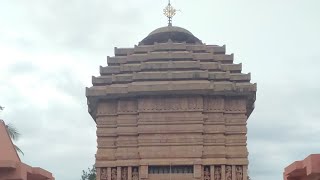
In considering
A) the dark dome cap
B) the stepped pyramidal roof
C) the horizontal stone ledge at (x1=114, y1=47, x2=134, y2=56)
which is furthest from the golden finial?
the horizontal stone ledge at (x1=114, y1=47, x2=134, y2=56)

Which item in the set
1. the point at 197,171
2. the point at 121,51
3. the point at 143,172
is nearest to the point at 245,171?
the point at 197,171

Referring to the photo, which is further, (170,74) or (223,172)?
(170,74)

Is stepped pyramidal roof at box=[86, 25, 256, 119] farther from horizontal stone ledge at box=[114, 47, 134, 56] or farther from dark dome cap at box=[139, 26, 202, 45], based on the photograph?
dark dome cap at box=[139, 26, 202, 45]

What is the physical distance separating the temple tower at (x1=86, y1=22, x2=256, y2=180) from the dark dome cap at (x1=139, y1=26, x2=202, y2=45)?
9.72 feet

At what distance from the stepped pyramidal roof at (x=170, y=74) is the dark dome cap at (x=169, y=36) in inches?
17.1

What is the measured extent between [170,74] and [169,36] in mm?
4276

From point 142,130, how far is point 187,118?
7.90ft

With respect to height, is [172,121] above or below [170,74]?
below

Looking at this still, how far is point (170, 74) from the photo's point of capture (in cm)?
3170

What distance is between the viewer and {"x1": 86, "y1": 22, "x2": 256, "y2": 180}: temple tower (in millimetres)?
30297

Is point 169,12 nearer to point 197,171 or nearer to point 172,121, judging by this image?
point 172,121

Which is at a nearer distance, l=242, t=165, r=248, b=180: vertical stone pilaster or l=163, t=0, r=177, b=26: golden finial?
l=242, t=165, r=248, b=180: vertical stone pilaster

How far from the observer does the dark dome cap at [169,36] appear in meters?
35.3

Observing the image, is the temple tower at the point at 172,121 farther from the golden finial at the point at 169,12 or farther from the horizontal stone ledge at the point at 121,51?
the golden finial at the point at 169,12
